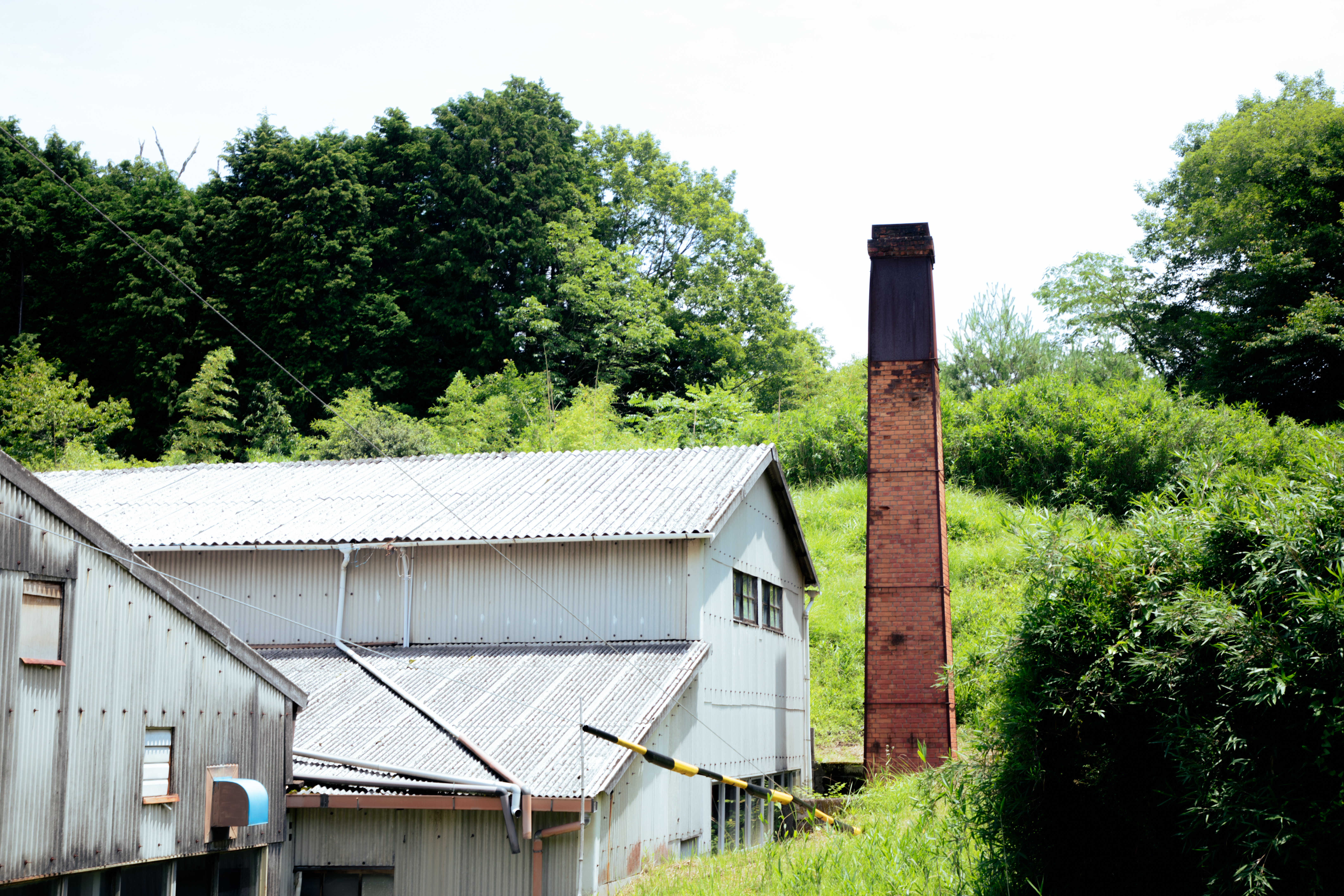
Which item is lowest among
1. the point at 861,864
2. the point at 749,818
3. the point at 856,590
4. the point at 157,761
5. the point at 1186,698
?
the point at 749,818

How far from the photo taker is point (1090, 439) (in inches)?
1385

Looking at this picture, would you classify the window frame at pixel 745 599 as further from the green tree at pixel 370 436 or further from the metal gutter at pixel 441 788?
the green tree at pixel 370 436

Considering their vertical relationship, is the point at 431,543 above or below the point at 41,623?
above

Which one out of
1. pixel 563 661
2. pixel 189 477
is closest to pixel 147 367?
pixel 189 477

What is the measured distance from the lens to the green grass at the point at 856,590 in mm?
23438

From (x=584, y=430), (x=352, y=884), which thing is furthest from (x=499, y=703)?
(x=584, y=430)

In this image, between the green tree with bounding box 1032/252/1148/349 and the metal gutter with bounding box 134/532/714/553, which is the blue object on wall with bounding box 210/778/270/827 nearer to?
the metal gutter with bounding box 134/532/714/553

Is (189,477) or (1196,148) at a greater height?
(1196,148)

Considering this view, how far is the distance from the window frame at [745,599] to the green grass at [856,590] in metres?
4.11

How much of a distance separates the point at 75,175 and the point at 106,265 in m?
6.26

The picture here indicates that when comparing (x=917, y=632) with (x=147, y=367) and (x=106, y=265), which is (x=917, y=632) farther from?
(x=106, y=265)

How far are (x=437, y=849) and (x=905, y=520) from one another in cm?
930

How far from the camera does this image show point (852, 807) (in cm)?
1645

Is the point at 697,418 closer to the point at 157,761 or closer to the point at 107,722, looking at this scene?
the point at 157,761
